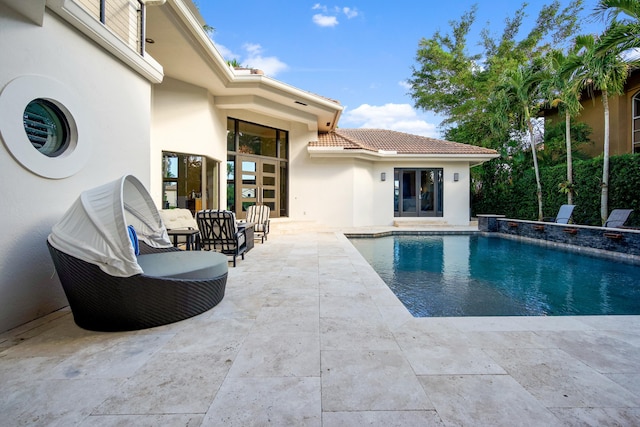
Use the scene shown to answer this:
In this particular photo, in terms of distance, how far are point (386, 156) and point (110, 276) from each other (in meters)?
13.9

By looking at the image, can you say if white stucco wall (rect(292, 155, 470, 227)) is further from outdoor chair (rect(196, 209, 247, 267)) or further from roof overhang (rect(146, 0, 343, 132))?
outdoor chair (rect(196, 209, 247, 267))

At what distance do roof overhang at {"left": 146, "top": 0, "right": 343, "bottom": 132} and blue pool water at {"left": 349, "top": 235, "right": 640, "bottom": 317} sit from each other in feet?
20.4

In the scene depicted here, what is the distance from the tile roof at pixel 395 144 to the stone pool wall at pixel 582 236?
4.44m

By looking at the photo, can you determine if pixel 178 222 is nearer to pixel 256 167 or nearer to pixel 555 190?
pixel 256 167

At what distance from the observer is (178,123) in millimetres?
9492

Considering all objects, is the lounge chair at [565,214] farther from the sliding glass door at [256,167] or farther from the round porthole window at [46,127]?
the round porthole window at [46,127]

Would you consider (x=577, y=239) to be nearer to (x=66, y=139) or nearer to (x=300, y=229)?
(x=300, y=229)

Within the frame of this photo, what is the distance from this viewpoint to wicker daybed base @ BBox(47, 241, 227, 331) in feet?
9.68

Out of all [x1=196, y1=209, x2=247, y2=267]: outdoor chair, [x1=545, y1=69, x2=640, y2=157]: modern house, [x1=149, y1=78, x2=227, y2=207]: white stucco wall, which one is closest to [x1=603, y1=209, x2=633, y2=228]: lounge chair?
[x1=545, y1=69, x2=640, y2=157]: modern house

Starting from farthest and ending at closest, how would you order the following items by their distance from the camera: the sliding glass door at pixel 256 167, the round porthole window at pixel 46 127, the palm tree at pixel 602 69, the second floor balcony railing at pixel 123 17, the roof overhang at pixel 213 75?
the sliding glass door at pixel 256 167
the palm tree at pixel 602 69
the roof overhang at pixel 213 75
the second floor balcony railing at pixel 123 17
the round porthole window at pixel 46 127

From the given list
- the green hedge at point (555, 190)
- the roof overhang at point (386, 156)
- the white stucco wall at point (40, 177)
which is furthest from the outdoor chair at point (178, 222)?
the green hedge at point (555, 190)

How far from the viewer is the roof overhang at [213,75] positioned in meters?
6.68

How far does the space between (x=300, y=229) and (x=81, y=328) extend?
9.65 metres

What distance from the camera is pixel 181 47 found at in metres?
7.52
